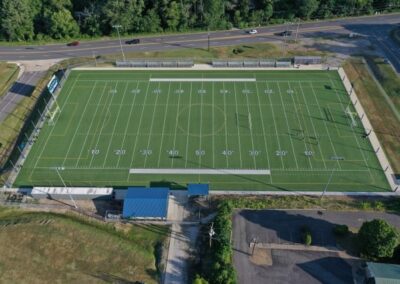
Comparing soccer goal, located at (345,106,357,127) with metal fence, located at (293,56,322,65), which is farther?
metal fence, located at (293,56,322,65)

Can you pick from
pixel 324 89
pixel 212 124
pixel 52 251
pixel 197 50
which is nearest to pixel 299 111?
pixel 324 89

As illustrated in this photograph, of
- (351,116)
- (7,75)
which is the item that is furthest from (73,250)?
(351,116)

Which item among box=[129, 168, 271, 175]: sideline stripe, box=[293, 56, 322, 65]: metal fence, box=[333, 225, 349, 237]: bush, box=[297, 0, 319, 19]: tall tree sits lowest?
box=[333, 225, 349, 237]: bush

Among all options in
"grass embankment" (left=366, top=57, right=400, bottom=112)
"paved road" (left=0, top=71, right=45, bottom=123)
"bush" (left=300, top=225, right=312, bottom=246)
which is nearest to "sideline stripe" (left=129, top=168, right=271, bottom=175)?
"bush" (left=300, top=225, right=312, bottom=246)

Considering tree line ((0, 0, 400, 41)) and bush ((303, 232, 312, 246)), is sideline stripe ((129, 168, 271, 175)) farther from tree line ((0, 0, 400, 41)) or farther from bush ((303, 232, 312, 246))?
tree line ((0, 0, 400, 41))

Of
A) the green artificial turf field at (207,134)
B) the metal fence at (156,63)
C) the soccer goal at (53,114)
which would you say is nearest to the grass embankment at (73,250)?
the green artificial turf field at (207,134)
